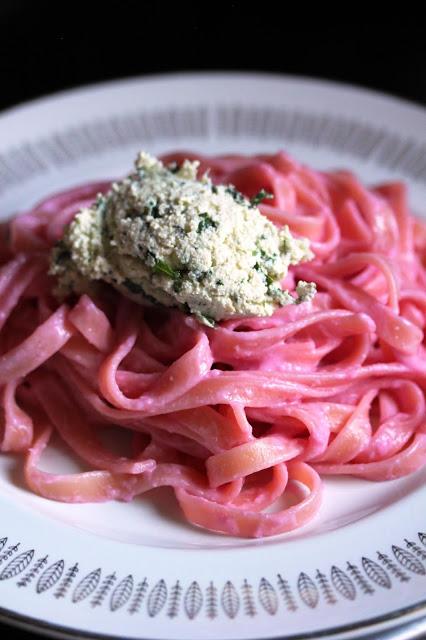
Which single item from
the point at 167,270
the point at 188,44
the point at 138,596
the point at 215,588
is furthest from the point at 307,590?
the point at 188,44

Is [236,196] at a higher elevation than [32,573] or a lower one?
higher

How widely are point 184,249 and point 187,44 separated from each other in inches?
133

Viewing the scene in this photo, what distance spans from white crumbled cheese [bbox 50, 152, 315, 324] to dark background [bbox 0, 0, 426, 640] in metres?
2.69

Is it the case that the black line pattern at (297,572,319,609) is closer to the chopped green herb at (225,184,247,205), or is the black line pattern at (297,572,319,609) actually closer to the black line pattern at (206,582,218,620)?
the black line pattern at (206,582,218,620)

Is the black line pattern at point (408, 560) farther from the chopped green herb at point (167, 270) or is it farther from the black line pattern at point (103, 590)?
the chopped green herb at point (167, 270)

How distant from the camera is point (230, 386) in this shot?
294 cm

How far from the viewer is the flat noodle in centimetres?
293

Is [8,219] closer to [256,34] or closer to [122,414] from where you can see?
[122,414]

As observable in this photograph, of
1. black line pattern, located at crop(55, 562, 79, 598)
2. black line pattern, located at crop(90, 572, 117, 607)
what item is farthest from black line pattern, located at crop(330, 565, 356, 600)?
black line pattern, located at crop(55, 562, 79, 598)

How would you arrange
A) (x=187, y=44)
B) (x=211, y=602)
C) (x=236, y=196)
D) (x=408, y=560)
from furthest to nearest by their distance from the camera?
(x=187, y=44) → (x=236, y=196) → (x=408, y=560) → (x=211, y=602)

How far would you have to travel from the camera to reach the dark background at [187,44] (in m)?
5.61

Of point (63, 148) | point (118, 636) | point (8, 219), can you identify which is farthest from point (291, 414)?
point (63, 148)

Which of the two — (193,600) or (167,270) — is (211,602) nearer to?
(193,600)

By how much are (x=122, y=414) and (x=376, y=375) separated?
982 millimetres
